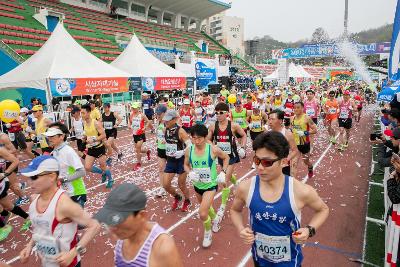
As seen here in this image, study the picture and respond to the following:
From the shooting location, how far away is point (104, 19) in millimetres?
39156

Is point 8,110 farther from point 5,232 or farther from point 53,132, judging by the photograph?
point 53,132

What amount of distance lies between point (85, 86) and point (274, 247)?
46.1 ft

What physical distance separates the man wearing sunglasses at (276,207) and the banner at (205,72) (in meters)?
25.1

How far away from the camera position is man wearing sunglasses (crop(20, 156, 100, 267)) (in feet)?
9.35

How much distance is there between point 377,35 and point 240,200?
59053mm

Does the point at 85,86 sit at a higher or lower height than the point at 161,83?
lower

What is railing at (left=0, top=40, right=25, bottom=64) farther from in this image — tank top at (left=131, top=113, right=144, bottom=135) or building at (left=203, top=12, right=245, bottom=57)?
building at (left=203, top=12, right=245, bottom=57)

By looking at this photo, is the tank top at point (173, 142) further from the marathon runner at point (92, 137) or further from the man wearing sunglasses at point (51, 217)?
the man wearing sunglasses at point (51, 217)

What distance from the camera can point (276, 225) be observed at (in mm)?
2684

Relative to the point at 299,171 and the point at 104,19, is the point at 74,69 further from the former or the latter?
the point at 104,19

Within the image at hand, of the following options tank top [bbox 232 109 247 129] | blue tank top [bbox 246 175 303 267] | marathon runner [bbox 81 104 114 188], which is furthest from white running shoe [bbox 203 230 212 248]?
tank top [bbox 232 109 247 129]

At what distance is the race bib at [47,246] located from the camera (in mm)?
2871

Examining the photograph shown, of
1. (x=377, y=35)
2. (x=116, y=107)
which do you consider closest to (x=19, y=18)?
(x=116, y=107)

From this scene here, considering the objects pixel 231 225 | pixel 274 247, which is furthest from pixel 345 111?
pixel 274 247
